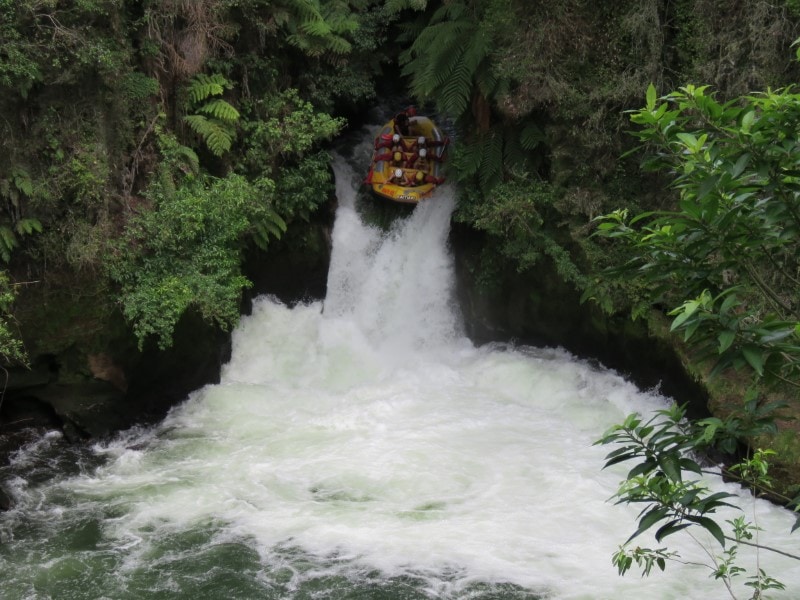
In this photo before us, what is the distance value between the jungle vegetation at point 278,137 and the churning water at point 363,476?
1.00 metres

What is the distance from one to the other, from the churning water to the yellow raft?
Answer: 41 cm

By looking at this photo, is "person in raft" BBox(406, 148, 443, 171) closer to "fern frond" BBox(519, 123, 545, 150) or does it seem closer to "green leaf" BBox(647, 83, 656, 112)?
"fern frond" BBox(519, 123, 545, 150)

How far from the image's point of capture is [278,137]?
10.7m

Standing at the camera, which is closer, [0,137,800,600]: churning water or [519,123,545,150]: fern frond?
[0,137,800,600]: churning water

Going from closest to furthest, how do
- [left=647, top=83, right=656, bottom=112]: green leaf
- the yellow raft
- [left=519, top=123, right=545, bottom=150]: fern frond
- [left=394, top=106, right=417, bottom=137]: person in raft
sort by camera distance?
[left=647, top=83, right=656, bottom=112]: green leaf, [left=519, top=123, right=545, bottom=150]: fern frond, the yellow raft, [left=394, top=106, right=417, bottom=137]: person in raft

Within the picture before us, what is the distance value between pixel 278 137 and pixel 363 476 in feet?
16.2

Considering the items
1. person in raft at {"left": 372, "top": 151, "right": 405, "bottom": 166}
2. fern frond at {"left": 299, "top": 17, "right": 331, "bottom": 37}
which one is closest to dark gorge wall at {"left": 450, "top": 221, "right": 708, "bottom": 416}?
person in raft at {"left": 372, "top": 151, "right": 405, "bottom": 166}

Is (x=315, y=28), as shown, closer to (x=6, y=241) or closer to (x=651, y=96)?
(x=6, y=241)

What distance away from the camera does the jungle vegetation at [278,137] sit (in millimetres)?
8562

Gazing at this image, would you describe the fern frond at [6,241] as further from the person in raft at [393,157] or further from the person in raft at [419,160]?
the person in raft at [419,160]

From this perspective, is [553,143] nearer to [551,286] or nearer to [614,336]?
[551,286]

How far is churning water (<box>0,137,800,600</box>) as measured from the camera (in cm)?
658

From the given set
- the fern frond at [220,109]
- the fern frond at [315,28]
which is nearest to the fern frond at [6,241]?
the fern frond at [220,109]

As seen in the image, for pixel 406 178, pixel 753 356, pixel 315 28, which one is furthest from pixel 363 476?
pixel 315 28
